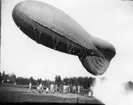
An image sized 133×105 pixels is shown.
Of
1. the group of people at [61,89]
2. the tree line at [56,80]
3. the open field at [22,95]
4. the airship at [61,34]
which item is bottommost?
the open field at [22,95]

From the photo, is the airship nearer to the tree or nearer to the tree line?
the tree line

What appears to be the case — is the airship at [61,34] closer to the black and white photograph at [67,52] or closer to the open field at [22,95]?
the black and white photograph at [67,52]

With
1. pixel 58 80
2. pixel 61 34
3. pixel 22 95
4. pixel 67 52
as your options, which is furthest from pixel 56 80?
pixel 61 34

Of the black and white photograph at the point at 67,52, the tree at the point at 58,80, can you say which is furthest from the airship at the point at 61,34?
the tree at the point at 58,80

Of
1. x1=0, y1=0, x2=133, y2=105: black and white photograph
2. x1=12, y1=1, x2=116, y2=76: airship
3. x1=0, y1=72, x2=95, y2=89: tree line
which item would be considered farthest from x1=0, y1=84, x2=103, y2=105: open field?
x1=12, y1=1, x2=116, y2=76: airship

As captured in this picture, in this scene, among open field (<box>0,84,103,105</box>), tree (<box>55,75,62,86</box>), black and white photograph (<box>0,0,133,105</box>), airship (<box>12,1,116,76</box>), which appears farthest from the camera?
tree (<box>55,75,62,86</box>)

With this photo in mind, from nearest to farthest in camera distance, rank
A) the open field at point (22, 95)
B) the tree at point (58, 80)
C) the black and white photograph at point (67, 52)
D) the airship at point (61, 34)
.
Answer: the airship at point (61, 34) → the black and white photograph at point (67, 52) → the open field at point (22, 95) → the tree at point (58, 80)

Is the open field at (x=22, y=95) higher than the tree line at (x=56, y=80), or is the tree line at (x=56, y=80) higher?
the tree line at (x=56, y=80)

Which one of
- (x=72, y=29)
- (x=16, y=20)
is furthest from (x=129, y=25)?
(x=16, y=20)
